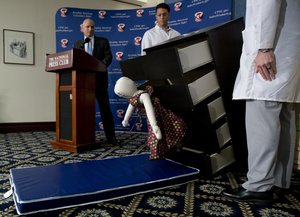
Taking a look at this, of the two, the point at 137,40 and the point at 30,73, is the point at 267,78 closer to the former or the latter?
the point at 137,40

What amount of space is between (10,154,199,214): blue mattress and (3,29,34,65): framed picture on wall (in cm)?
326

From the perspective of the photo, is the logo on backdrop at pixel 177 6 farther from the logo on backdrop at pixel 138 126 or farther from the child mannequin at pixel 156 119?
the child mannequin at pixel 156 119

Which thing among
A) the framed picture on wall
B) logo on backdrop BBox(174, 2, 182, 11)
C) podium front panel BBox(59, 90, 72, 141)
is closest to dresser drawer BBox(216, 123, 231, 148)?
podium front panel BBox(59, 90, 72, 141)

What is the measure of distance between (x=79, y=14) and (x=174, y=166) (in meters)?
3.52

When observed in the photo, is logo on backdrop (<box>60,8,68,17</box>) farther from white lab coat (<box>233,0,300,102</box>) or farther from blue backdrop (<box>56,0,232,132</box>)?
white lab coat (<box>233,0,300,102</box>)

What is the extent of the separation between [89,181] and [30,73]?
3.55 m

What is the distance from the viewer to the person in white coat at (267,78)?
3.80 feet

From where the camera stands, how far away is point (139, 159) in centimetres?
183

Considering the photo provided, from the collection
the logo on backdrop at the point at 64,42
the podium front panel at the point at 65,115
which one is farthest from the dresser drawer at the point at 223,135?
the logo on backdrop at the point at 64,42

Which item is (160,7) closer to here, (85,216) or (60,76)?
(60,76)

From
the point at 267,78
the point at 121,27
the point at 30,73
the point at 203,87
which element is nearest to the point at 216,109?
the point at 203,87

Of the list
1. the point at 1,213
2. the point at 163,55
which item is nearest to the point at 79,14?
the point at 163,55

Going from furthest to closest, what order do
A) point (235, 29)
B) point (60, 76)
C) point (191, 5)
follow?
1. point (191, 5)
2. point (60, 76)
3. point (235, 29)

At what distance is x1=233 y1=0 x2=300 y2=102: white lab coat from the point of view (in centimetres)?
115
